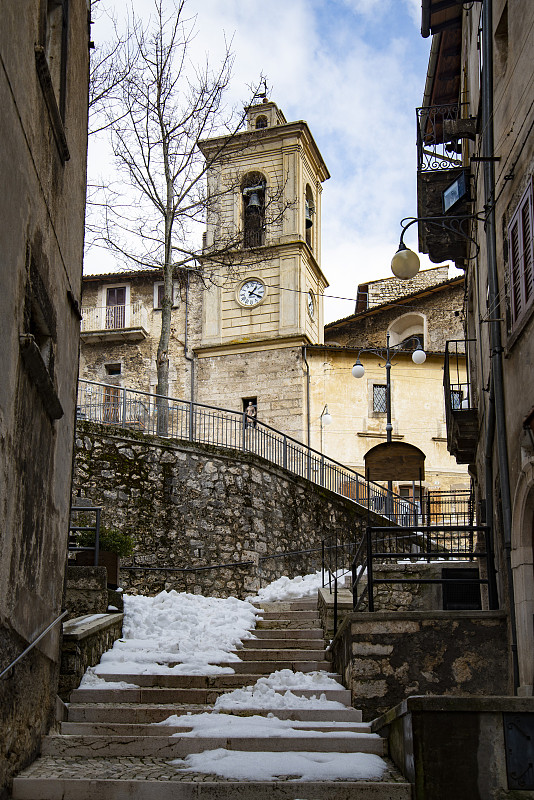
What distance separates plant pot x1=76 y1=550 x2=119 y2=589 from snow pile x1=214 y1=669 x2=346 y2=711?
3118 mm

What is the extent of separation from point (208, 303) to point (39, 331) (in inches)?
961

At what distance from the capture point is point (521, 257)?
311 inches

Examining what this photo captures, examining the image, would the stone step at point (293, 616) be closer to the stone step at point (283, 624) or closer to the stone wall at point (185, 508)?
the stone step at point (283, 624)

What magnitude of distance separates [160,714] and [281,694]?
1.32 metres

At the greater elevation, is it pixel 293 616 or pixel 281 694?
pixel 293 616

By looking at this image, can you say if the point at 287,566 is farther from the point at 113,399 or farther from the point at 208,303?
the point at 208,303

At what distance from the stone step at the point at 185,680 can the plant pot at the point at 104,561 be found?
246cm

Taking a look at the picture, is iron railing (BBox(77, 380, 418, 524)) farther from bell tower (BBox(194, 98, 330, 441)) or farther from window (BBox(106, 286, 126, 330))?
window (BBox(106, 286, 126, 330))

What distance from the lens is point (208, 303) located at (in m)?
31.7

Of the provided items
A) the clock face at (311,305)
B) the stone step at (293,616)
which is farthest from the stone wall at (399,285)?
the stone step at (293,616)

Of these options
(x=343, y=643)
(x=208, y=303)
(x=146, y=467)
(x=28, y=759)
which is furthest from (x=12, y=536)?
(x=208, y=303)

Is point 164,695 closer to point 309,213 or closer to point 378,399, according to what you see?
point 378,399

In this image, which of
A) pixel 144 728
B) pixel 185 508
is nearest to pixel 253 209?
pixel 185 508

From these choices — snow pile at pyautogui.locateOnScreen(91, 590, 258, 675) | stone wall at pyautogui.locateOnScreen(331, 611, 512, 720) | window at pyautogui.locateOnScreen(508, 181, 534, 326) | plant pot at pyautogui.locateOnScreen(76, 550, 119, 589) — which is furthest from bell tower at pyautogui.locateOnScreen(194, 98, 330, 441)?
window at pyautogui.locateOnScreen(508, 181, 534, 326)
